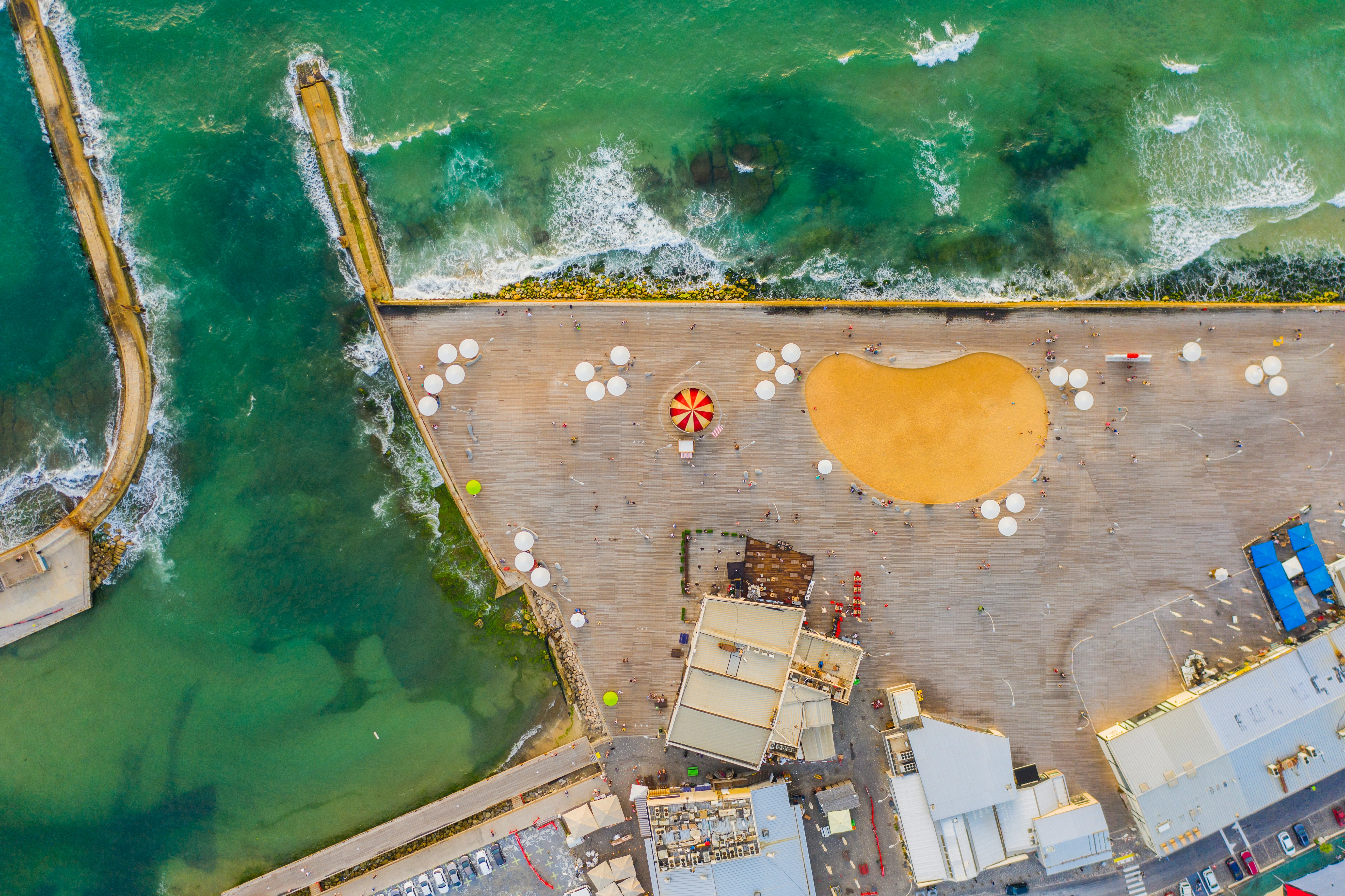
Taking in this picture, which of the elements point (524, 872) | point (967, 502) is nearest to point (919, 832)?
point (967, 502)

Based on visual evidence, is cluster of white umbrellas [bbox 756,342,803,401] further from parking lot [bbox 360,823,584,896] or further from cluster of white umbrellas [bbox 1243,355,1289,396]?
parking lot [bbox 360,823,584,896]

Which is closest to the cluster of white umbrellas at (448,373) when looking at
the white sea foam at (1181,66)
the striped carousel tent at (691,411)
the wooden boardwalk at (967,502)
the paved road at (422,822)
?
the wooden boardwalk at (967,502)

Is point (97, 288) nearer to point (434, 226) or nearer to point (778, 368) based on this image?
point (434, 226)

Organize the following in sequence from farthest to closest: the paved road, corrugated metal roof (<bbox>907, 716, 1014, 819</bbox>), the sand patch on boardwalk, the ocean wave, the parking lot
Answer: the ocean wave < the parking lot < the paved road < the sand patch on boardwalk < corrugated metal roof (<bbox>907, 716, 1014, 819</bbox>)

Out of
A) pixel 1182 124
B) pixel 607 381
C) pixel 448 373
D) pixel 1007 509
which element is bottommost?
pixel 1007 509

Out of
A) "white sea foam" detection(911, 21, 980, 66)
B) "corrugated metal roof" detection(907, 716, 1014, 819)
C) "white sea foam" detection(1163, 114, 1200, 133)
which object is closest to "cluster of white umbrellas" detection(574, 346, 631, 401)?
"white sea foam" detection(911, 21, 980, 66)

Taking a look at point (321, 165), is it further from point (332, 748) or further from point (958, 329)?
point (958, 329)

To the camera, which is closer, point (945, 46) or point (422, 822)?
point (422, 822)
